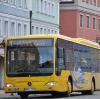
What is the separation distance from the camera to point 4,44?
1390 inches

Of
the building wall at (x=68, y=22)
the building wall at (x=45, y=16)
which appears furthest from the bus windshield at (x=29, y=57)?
the building wall at (x=68, y=22)

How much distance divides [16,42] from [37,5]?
3459cm

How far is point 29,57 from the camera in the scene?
34.9 metres

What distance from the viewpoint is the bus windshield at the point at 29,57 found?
34500 millimetres

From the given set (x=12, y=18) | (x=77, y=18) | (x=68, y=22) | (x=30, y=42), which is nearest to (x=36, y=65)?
(x=30, y=42)

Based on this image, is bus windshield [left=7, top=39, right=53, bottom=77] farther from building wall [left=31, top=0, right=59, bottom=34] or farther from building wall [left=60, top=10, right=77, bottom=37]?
building wall [left=60, top=10, right=77, bottom=37]

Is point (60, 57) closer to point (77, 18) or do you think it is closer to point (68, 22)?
point (77, 18)

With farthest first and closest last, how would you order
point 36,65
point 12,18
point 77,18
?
point 77,18
point 12,18
point 36,65

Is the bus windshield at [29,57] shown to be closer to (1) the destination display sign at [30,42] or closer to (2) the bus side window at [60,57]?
(1) the destination display sign at [30,42]

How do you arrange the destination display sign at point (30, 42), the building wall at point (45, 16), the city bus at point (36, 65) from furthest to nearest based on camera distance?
the building wall at point (45, 16) → the destination display sign at point (30, 42) → the city bus at point (36, 65)

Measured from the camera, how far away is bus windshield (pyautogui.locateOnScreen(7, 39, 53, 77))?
34500 millimetres

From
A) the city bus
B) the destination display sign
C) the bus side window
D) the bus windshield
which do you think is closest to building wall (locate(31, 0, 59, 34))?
the bus side window

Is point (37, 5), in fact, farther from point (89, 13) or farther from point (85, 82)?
point (85, 82)

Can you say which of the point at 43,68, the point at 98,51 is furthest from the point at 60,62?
the point at 98,51
